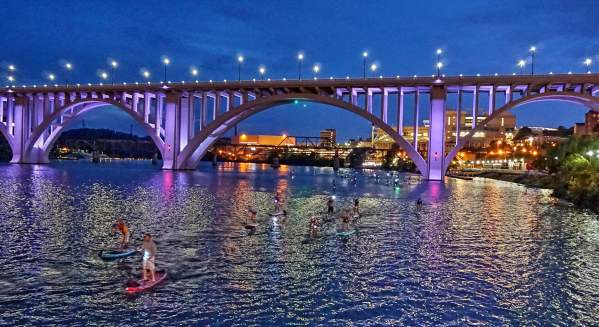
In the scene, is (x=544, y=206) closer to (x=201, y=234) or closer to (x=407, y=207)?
(x=407, y=207)

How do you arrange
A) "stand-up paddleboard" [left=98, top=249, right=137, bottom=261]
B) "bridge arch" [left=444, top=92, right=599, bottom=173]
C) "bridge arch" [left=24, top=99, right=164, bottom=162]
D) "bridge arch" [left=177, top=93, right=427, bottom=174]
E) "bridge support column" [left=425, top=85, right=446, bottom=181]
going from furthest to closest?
"bridge arch" [left=24, top=99, right=164, bottom=162]
"bridge arch" [left=177, top=93, right=427, bottom=174]
"bridge support column" [left=425, top=85, right=446, bottom=181]
"bridge arch" [left=444, top=92, right=599, bottom=173]
"stand-up paddleboard" [left=98, top=249, right=137, bottom=261]

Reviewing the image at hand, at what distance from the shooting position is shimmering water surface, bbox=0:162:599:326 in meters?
14.6

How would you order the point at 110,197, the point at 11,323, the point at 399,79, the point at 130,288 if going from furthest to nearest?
the point at 399,79 → the point at 110,197 → the point at 130,288 → the point at 11,323

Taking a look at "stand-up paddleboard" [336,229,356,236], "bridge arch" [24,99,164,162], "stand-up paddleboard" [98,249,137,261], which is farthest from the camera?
"bridge arch" [24,99,164,162]

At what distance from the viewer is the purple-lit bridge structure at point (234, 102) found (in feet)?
253

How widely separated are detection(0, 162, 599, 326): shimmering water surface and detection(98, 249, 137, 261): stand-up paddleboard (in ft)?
0.94

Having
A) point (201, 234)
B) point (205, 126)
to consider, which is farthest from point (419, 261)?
point (205, 126)

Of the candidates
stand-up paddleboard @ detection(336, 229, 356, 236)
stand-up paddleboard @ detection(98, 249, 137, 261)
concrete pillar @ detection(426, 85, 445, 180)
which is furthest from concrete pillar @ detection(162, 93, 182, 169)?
stand-up paddleboard @ detection(98, 249, 137, 261)

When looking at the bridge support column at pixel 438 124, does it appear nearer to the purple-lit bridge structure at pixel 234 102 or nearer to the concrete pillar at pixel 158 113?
the purple-lit bridge structure at pixel 234 102

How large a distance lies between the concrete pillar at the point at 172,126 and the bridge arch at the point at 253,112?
1.79m

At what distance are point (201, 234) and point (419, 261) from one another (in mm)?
11565

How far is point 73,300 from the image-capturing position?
49.5 feet

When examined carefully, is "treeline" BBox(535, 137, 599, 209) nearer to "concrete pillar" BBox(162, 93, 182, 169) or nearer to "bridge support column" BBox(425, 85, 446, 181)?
"bridge support column" BBox(425, 85, 446, 181)

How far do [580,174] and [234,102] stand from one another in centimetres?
6716
